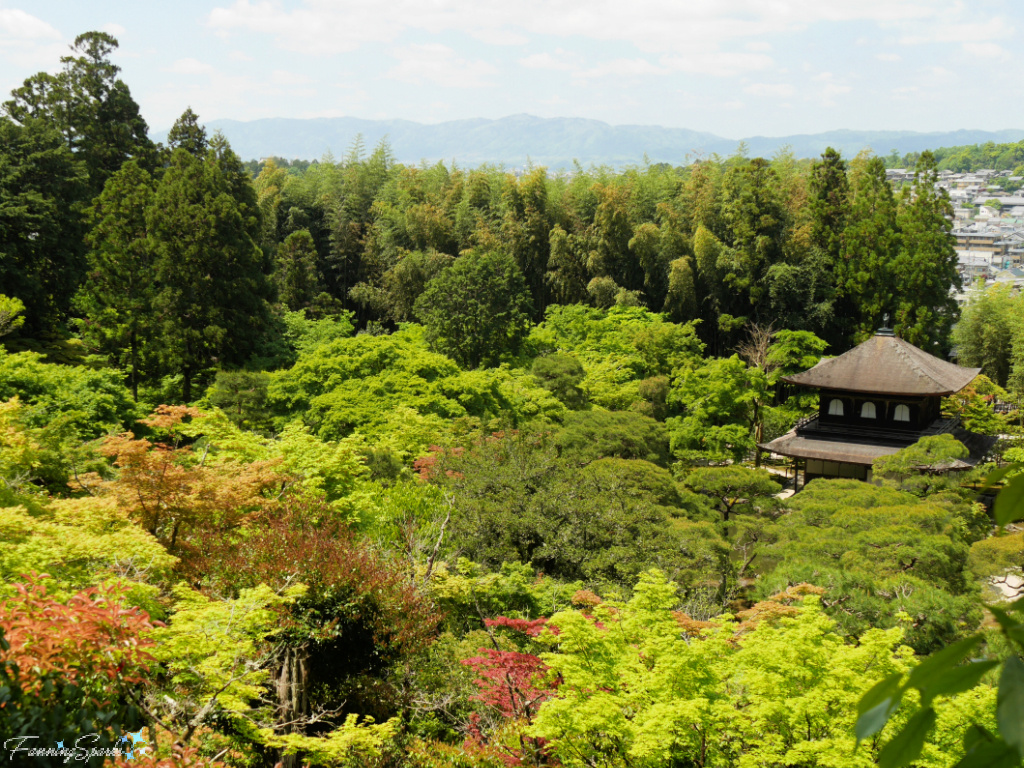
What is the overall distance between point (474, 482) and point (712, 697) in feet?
19.3

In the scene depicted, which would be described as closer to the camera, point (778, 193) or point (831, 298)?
point (831, 298)

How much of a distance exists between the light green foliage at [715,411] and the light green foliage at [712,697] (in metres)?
12.3

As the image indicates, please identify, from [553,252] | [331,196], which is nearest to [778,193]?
[553,252]

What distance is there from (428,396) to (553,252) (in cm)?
1241

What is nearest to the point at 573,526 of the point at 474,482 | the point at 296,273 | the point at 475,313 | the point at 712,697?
the point at 474,482

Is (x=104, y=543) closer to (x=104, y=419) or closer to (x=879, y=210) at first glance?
(x=104, y=419)

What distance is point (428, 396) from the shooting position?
53.2 feet

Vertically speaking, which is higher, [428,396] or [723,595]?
[428,396]

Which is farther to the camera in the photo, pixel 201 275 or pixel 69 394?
pixel 201 275

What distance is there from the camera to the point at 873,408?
17938mm

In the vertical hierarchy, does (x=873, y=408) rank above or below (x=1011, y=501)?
below

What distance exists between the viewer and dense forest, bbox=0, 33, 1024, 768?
4.82 m

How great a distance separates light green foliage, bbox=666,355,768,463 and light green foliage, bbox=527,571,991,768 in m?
12.3

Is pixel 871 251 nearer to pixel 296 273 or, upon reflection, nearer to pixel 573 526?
pixel 573 526
